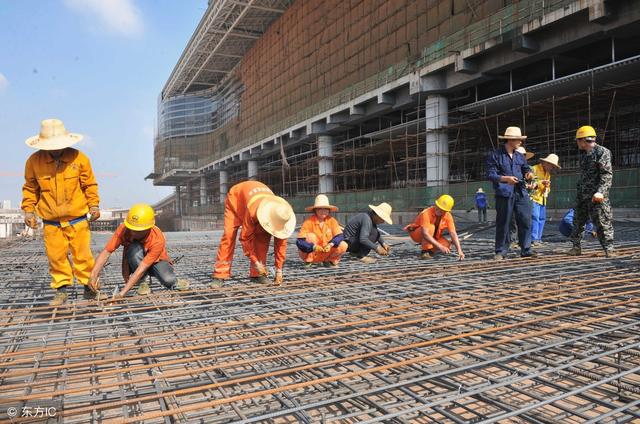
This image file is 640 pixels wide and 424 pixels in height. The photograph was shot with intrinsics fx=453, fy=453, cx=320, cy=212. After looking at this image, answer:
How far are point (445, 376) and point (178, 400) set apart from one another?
3.80 ft

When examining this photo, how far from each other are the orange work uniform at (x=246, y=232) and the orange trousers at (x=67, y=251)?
1.10 metres

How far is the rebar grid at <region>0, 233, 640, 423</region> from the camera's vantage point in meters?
1.75

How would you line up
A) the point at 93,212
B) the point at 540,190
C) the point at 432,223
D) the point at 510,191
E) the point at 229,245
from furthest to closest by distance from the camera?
the point at 540,190 → the point at 432,223 → the point at 510,191 → the point at 229,245 → the point at 93,212

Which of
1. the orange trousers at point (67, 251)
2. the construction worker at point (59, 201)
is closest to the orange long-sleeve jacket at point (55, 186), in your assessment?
the construction worker at point (59, 201)

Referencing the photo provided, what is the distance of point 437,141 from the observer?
18.1 metres

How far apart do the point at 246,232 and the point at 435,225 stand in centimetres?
290

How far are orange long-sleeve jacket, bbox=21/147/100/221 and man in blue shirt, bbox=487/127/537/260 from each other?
4293mm

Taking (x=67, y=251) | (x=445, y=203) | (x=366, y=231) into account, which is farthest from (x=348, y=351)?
(x=445, y=203)

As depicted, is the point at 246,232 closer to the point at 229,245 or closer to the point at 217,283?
the point at 229,245

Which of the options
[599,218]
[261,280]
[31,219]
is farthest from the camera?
[599,218]

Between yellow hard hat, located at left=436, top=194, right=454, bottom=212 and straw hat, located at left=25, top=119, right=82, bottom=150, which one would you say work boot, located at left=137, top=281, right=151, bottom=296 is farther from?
yellow hard hat, located at left=436, top=194, right=454, bottom=212

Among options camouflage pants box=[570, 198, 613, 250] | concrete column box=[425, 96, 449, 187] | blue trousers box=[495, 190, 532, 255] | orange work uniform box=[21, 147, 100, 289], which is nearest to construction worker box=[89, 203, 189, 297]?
orange work uniform box=[21, 147, 100, 289]

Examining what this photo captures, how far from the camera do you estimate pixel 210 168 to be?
46781 mm

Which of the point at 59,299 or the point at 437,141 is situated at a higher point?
the point at 437,141
